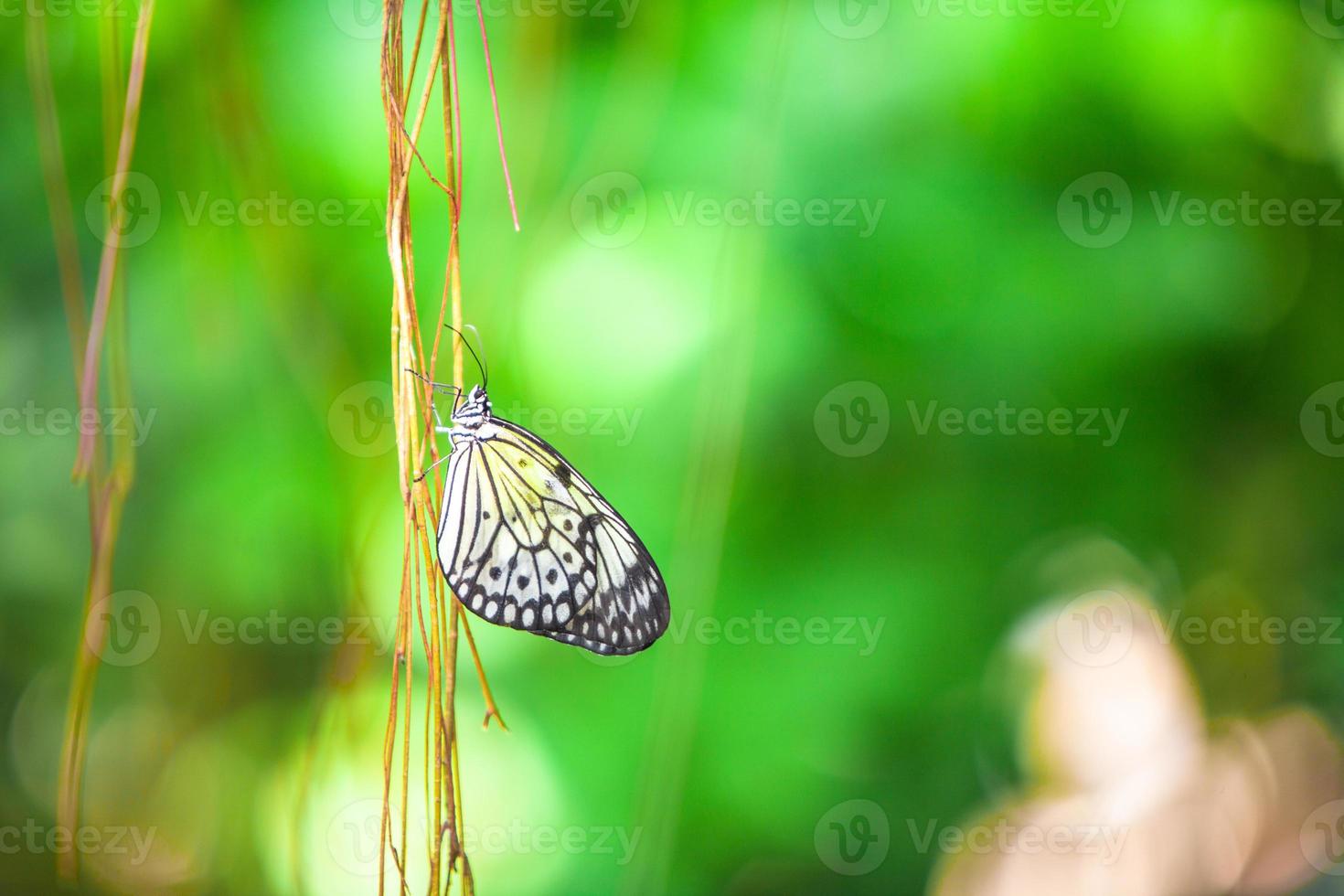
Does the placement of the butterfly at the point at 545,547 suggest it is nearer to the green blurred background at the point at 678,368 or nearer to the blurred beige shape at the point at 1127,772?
the green blurred background at the point at 678,368

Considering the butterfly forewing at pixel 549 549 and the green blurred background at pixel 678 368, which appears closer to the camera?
the butterfly forewing at pixel 549 549

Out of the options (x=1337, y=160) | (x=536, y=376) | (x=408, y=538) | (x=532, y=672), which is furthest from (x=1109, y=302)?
(x=408, y=538)

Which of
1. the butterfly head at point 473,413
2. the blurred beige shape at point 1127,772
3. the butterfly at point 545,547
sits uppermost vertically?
the butterfly head at point 473,413

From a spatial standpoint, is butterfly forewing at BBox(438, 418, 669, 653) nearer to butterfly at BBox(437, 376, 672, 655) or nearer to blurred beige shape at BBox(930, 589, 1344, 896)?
butterfly at BBox(437, 376, 672, 655)

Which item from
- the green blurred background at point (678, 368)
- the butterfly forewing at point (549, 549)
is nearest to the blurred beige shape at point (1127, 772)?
the green blurred background at point (678, 368)

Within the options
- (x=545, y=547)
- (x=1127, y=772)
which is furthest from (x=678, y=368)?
(x=1127, y=772)

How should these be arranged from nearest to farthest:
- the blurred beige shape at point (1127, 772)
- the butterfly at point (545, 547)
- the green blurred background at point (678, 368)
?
the butterfly at point (545, 547), the green blurred background at point (678, 368), the blurred beige shape at point (1127, 772)

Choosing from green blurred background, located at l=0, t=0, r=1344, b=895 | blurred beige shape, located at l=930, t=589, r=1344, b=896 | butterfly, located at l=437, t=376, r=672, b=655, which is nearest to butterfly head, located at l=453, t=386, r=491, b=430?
butterfly, located at l=437, t=376, r=672, b=655
